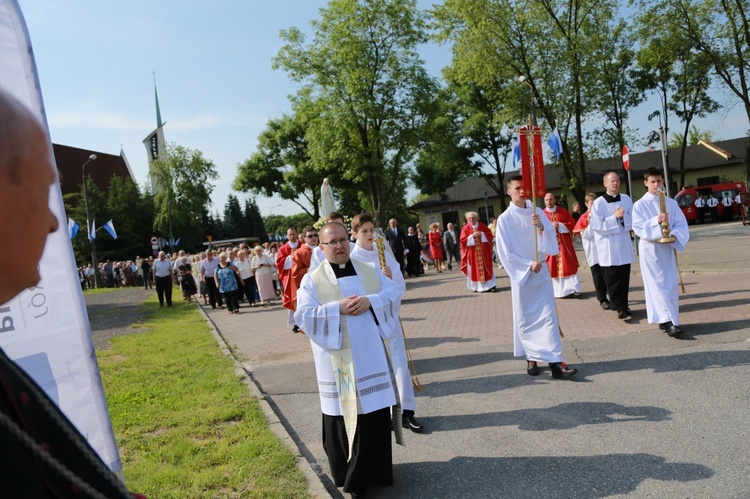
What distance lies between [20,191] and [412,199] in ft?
258

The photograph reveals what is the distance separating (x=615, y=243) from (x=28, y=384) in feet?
30.5

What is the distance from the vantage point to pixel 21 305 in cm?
301

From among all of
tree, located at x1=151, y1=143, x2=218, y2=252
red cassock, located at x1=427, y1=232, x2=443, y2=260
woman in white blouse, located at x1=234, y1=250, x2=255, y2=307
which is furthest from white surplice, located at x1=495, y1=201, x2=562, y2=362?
tree, located at x1=151, y1=143, x2=218, y2=252

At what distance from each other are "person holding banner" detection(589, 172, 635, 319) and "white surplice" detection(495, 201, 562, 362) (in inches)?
105

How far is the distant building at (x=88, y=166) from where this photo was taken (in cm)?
7381

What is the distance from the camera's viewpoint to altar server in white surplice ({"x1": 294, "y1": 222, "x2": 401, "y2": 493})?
4.04m

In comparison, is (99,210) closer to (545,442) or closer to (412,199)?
(412,199)


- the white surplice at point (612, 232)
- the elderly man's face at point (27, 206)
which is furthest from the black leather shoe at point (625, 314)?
the elderly man's face at point (27, 206)

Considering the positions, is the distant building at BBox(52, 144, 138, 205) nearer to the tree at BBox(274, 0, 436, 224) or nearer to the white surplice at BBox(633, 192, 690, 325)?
the tree at BBox(274, 0, 436, 224)

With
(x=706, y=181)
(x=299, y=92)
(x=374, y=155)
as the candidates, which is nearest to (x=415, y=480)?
(x=374, y=155)

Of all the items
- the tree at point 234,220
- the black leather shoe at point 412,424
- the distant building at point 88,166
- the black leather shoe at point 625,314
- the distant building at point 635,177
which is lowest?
the black leather shoe at point 412,424

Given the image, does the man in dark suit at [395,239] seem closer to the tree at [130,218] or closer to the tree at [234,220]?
the tree at [130,218]

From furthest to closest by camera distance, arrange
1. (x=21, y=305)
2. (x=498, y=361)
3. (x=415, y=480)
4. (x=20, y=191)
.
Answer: (x=498, y=361)
(x=415, y=480)
(x=21, y=305)
(x=20, y=191)

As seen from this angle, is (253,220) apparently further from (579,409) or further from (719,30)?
(579,409)
